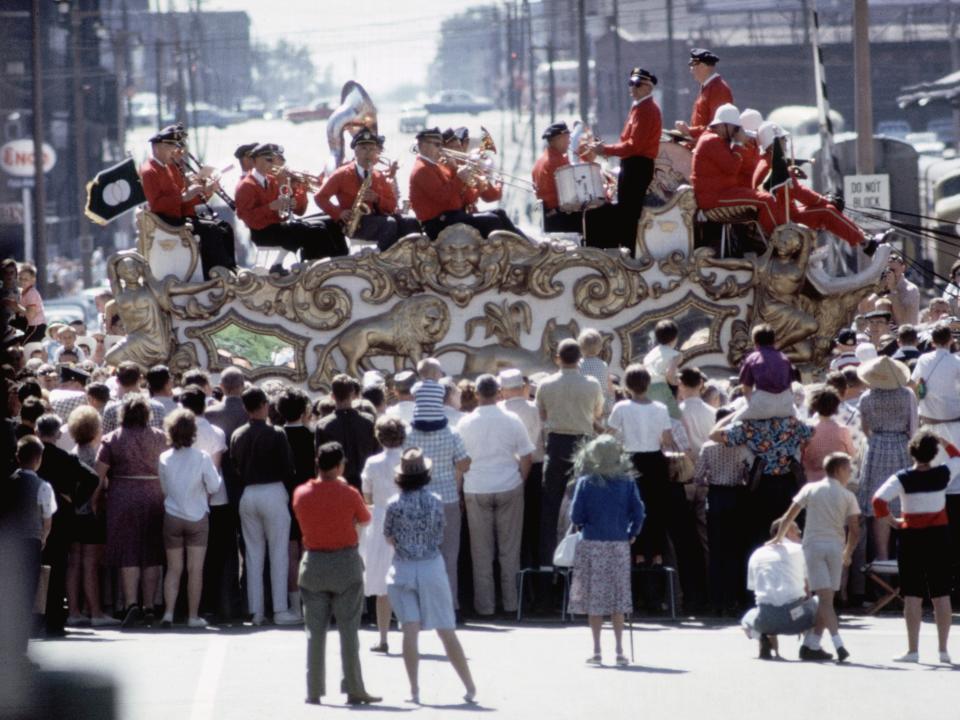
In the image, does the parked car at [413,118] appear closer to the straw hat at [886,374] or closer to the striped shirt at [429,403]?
the straw hat at [886,374]

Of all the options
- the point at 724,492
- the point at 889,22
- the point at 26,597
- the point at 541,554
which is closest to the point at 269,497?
the point at 541,554

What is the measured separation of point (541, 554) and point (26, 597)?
32.9 feet

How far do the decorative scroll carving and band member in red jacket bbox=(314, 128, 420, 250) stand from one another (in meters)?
0.63

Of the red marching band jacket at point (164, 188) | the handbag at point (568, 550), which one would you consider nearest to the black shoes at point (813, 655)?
the handbag at point (568, 550)

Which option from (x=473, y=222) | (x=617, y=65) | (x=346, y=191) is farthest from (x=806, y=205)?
(x=617, y=65)

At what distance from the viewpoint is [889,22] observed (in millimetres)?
65250

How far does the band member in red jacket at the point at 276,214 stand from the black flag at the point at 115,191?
995 mm

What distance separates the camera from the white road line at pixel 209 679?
29.5 ft

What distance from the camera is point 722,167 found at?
1507 cm

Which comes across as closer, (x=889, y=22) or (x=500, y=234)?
(x=500, y=234)

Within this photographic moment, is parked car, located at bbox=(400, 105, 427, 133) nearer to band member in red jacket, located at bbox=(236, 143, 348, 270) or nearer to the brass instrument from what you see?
the brass instrument

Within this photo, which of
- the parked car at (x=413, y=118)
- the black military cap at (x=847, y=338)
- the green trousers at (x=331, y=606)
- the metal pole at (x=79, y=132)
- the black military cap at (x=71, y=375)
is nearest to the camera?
the green trousers at (x=331, y=606)

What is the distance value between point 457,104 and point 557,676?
89.5 metres

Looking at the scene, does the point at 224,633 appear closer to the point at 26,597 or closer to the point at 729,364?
the point at 729,364
